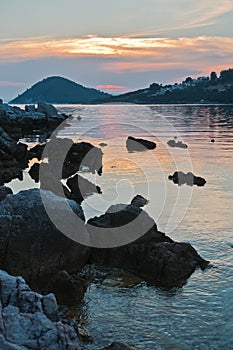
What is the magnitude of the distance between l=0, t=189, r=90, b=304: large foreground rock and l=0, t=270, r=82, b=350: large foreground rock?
10.8 feet

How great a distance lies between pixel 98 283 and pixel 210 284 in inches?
125

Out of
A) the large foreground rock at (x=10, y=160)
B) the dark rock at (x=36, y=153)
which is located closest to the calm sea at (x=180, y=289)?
the large foreground rock at (x=10, y=160)

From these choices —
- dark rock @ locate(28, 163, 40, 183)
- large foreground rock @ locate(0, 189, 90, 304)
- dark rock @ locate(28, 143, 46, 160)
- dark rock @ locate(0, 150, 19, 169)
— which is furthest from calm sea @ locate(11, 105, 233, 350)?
dark rock @ locate(28, 143, 46, 160)

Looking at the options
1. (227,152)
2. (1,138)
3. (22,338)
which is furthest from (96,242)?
(227,152)

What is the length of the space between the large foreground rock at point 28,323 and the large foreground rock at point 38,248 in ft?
10.8

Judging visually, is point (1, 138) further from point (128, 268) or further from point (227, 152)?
point (128, 268)

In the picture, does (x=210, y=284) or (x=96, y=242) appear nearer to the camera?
(x=210, y=284)

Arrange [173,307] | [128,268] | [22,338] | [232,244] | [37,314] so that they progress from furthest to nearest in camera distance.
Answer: [232,244]
[128,268]
[173,307]
[37,314]
[22,338]

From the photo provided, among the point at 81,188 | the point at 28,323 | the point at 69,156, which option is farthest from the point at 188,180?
the point at 28,323

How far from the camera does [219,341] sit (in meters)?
10.7

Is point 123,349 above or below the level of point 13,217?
below

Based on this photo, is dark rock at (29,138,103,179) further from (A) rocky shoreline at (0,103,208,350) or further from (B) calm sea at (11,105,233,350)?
(A) rocky shoreline at (0,103,208,350)

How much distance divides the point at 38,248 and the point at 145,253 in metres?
3.28

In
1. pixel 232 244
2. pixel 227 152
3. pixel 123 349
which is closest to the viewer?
pixel 123 349
